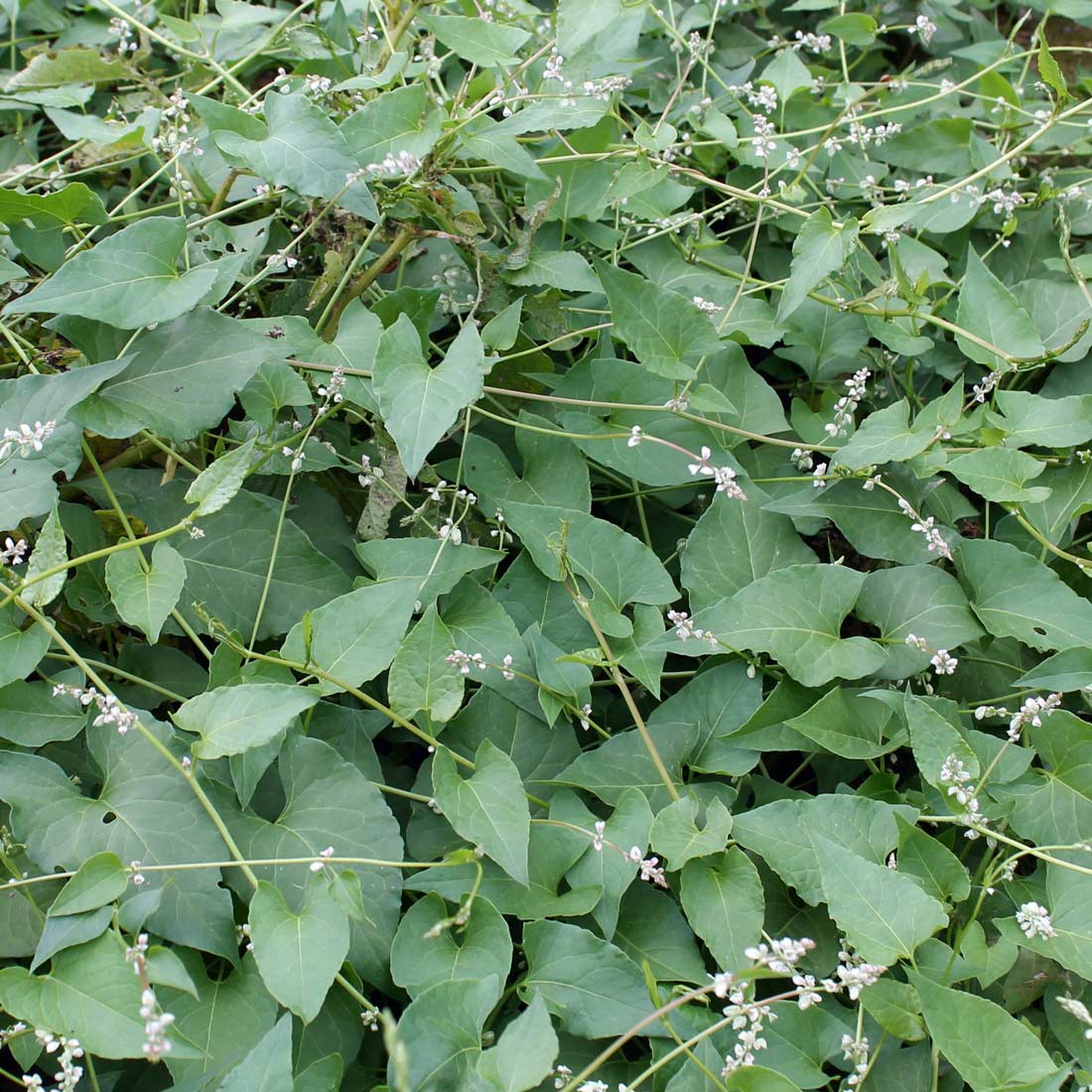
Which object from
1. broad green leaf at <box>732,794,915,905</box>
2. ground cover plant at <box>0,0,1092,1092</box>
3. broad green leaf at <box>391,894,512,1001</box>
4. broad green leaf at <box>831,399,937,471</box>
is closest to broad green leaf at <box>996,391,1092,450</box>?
ground cover plant at <box>0,0,1092,1092</box>

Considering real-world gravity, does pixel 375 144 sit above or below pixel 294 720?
above

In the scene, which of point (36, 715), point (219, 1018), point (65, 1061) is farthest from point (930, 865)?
point (36, 715)

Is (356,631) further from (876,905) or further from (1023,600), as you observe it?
(1023,600)

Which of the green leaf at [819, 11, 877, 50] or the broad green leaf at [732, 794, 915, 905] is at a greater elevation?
the green leaf at [819, 11, 877, 50]

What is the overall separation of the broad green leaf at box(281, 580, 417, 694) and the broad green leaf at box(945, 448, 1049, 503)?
647 mm

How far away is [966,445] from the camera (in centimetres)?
126

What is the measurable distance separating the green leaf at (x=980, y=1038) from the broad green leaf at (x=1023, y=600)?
41 centimetres

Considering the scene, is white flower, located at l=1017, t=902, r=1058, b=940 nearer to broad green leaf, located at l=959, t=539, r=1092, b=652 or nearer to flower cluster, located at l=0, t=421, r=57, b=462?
broad green leaf, located at l=959, t=539, r=1092, b=652

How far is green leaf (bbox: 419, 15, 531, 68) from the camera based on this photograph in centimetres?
123

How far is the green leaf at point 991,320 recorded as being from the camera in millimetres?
1265

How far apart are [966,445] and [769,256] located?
49 centimetres

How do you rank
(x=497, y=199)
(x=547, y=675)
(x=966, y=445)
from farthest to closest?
(x=497, y=199) → (x=966, y=445) → (x=547, y=675)

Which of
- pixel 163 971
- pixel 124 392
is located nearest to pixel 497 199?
pixel 124 392

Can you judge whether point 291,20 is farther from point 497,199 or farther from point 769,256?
point 769,256
